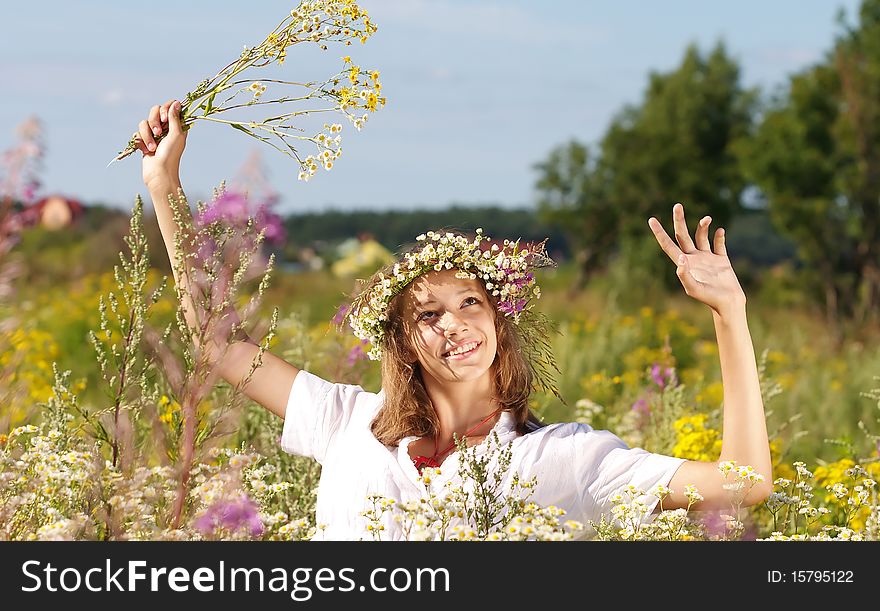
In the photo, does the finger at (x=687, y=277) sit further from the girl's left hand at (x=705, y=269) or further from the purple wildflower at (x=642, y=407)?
the purple wildflower at (x=642, y=407)

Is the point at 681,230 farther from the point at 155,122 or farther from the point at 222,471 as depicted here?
the point at 155,122

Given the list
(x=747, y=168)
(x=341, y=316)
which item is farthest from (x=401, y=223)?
(x=341, y=316)

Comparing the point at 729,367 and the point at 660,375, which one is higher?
the point at 660,375

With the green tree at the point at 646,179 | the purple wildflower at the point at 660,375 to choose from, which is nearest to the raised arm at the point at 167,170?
the purple wildflower at the point at 660,375

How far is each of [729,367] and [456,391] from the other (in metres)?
0.85

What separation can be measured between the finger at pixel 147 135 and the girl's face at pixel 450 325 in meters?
0.86

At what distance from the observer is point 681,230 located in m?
2.82

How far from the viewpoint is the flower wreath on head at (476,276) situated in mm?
3268

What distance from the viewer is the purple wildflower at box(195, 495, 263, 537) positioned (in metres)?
2.41

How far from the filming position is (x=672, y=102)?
35781mm

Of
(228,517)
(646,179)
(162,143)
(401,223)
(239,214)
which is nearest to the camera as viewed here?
(228,517)

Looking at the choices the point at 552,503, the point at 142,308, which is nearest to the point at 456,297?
the point at 552,503

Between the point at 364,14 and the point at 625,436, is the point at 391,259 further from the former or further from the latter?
the point at 625,436
